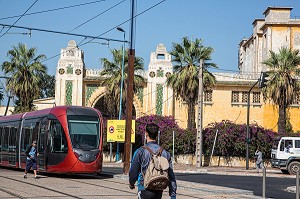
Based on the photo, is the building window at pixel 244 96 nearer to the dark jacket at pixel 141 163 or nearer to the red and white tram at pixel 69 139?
the red and white tram at pixel 69 139

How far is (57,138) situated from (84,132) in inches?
43.9

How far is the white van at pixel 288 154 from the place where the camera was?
3944 centimetres

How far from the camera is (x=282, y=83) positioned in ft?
165

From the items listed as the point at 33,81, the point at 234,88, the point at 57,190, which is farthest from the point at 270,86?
the point at 57,190

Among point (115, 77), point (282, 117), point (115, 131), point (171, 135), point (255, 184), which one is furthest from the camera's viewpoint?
point (115, 77)

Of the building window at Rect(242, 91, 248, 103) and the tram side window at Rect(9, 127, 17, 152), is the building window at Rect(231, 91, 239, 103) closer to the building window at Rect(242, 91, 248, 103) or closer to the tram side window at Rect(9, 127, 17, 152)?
the building window at Rect(242, 91, 248, 103)

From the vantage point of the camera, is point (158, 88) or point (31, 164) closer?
point (31, 164)

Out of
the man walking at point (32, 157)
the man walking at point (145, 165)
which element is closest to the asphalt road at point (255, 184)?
the man walking at point (32, 157)

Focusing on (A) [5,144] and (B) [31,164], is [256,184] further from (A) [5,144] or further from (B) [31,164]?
(A) [5,144]

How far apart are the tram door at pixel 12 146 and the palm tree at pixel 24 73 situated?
2996 cm

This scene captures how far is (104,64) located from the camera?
59.1 m

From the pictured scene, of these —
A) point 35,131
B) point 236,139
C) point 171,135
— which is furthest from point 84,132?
point 171,135

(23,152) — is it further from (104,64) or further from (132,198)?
(104,64)

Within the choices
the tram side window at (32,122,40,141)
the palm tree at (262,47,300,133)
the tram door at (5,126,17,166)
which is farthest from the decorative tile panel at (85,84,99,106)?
the tram side window at (32,122,40,141)
